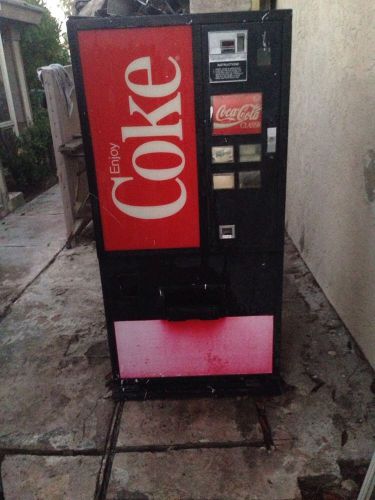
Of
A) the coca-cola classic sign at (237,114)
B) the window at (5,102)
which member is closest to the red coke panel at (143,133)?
the coca-cola classic sign at (237,114)

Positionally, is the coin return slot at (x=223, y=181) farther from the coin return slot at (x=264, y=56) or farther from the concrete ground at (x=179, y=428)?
the concrete ground at (x=179, y=428)

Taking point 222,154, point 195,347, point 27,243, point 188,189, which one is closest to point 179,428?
point 195,347

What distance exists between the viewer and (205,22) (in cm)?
185

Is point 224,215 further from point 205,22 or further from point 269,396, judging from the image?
point 269,396

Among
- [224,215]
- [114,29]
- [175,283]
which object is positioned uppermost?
[114,29]

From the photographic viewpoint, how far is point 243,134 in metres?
2.01

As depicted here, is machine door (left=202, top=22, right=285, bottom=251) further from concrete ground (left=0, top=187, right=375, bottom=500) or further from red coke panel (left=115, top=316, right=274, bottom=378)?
concrete ground (left=0, top=187, right=375, bottom=500)

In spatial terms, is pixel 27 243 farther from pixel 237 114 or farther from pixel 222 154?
pixel 237 114

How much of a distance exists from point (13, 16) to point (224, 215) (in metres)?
7.73

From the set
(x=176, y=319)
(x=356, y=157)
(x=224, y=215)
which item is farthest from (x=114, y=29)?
(x=356, y=157)

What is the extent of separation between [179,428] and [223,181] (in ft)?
4.32

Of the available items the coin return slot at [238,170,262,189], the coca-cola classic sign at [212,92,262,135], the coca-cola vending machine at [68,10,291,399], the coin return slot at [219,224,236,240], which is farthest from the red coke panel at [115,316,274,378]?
the coca-cola classic sign at [212,92,262,135]

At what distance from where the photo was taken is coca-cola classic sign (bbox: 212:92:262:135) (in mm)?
1949

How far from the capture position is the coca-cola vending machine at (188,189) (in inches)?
74.4
